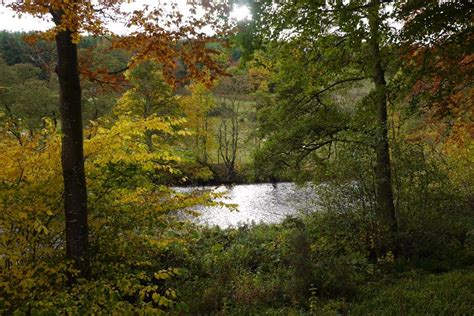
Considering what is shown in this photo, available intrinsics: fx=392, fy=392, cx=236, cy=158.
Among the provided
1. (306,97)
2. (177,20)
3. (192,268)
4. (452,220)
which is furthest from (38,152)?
(452,220)

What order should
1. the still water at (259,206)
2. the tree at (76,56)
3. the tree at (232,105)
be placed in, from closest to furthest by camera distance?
the tree at (76,56)
the still water at (259,206)
the tree at (232,105)

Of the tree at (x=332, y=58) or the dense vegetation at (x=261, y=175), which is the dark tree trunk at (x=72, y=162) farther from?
the tree at (x=332, y=58)

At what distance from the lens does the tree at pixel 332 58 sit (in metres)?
7.64

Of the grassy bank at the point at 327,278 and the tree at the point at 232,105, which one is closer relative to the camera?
the grassy bank at the point at 327,278

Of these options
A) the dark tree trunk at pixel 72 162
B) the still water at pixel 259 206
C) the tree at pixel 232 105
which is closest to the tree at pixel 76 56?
the dark tree trunk at pixel 72 162

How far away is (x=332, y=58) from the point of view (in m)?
10.8

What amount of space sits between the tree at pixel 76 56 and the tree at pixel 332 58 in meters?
2.72

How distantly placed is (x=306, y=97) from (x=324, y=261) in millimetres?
6076

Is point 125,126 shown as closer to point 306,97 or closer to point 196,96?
point 306,97

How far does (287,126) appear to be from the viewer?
1264 centimetres

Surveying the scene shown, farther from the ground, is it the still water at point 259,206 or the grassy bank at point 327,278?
the grassy bank at point 327,278

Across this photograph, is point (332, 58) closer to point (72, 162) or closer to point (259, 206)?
point (72, 162)

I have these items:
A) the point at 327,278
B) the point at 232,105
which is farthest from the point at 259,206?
the point at 327,278

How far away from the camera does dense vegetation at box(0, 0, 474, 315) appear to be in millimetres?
5395
